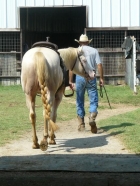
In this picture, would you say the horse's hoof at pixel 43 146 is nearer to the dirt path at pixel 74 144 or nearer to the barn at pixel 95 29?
the dirt path at pixel 74 144

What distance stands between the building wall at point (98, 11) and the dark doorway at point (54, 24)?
1.93 meters

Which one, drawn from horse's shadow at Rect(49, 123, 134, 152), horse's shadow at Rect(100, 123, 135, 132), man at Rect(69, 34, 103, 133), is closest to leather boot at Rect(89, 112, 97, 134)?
man at Rect(69, 34, 103, 133)

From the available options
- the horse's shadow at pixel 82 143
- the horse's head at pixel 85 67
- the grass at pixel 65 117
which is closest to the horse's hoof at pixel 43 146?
the horse's shadow at pixel 82 143

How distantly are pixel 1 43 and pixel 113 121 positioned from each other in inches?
458

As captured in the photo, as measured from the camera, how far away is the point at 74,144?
10070 mm

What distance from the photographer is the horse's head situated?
10.9m

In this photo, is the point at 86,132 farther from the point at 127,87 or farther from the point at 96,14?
the point at 96,14

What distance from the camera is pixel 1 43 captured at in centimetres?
2359

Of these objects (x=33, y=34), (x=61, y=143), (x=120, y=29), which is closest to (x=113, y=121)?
(x=61, y=143)

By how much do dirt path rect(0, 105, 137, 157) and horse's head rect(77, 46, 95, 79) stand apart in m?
1.21

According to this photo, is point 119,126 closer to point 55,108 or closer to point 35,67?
point 55,108

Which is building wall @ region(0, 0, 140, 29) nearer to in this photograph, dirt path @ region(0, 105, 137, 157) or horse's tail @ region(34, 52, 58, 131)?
dirt path @ region(0, 105, 137, 157)

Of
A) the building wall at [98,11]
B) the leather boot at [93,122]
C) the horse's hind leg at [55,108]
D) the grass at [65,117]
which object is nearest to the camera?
the horse's hind leg at [55,108]

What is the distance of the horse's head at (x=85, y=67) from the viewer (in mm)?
10938
